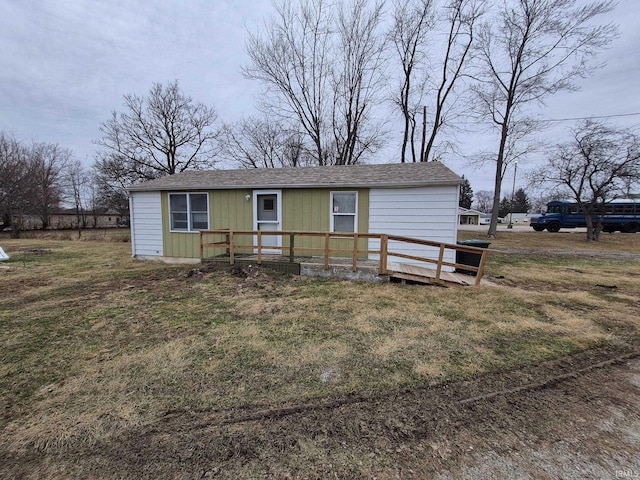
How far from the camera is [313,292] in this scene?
216 inches

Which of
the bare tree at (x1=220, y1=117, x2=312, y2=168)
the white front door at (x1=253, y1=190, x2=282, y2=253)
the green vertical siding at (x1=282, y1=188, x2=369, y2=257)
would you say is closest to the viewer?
the green vertical siding at (x1=282, y1=188, x2=369, y2=257)

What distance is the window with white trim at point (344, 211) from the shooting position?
25.1 feet

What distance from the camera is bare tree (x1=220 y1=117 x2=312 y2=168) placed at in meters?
22.2

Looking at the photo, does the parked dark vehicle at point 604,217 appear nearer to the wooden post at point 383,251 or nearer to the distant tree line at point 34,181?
the wooden post at point 383,251

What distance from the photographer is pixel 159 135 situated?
2230 centimetres

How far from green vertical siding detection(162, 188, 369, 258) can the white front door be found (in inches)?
5.8

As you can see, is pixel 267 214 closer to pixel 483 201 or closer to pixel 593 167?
pixel 593 167

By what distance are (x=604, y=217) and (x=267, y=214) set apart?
2572 cm

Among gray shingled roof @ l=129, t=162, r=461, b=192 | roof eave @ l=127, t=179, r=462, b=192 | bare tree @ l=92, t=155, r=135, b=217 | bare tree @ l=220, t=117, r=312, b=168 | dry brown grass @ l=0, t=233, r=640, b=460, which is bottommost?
dry brown grass @ l=0, t=233, r=640, b=460

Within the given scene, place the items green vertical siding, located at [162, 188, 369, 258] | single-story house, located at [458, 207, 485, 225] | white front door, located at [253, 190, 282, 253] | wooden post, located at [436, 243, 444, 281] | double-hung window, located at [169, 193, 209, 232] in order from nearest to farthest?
wooden post, located at [436, 243, 444, 281] → green vertical siding, located at [162, 188, 369, 258] → white front door, located at [253, 190, 282, 253] → double-hung window, located at [169, 193, 209, 232] → single-story house, located at [458, 207, 485, 225]

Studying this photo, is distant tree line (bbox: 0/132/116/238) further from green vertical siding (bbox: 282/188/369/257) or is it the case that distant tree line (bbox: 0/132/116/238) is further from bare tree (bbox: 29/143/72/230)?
green vertical siding (bbox: 282/188/369/257)

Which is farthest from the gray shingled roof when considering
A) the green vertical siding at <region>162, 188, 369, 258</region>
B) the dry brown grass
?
the dry brown grass

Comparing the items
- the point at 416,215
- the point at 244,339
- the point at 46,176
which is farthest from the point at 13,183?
the point at 416,215

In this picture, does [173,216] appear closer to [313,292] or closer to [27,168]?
[313,292]
